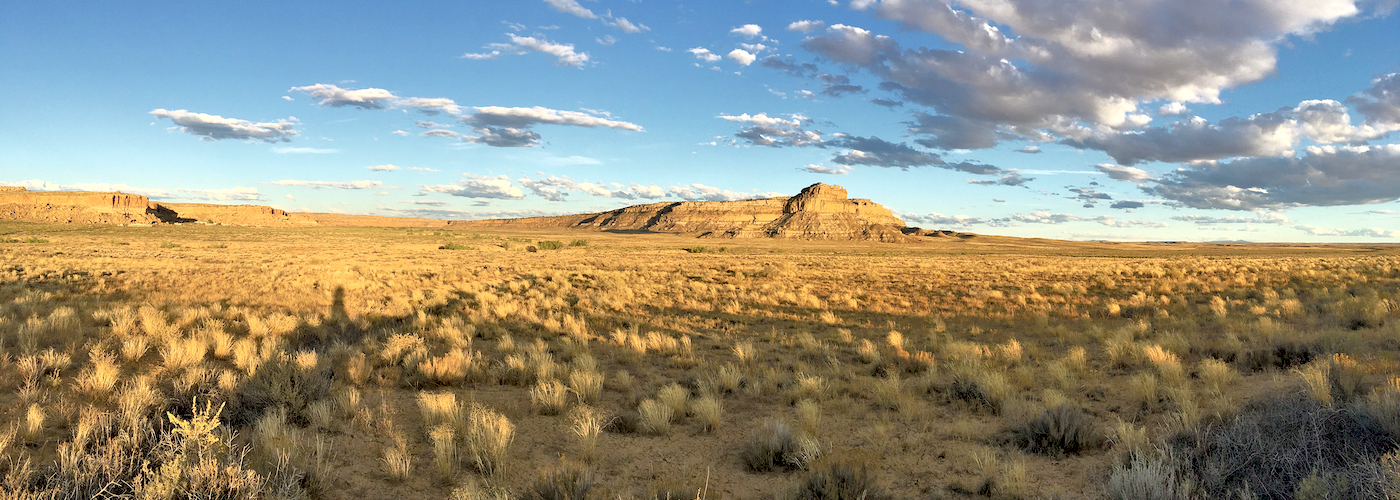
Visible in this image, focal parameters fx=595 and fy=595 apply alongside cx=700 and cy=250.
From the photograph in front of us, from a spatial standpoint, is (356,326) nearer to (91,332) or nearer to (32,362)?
(91,332)

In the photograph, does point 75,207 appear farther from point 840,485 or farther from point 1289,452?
point 1289,452

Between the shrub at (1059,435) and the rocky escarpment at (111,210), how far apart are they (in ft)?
531

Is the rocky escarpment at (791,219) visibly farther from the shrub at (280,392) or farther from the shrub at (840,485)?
the shrub at (840,485)

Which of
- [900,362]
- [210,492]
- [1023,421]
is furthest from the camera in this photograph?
[900,362]

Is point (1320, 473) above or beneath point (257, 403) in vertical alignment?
above

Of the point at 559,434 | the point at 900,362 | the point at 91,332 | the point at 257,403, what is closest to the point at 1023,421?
the point at 900,362

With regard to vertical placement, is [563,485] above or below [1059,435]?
below

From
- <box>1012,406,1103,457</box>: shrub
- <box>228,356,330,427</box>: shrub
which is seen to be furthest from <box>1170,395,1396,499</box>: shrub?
<box>228,356,330,427</box>: shrub

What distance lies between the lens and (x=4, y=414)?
534 cm

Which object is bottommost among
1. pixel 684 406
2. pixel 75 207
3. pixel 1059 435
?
pixel 684 406

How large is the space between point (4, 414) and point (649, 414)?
5.77m

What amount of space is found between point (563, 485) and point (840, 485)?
199 cm

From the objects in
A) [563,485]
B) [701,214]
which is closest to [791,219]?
[701,214]

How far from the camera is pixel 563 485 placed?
4.26 m
